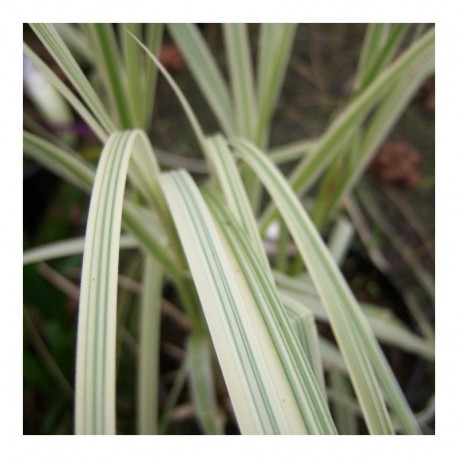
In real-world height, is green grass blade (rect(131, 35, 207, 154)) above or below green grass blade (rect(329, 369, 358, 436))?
above

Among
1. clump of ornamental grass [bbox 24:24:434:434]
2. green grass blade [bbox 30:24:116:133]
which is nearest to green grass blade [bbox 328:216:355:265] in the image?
clump of ornamental grass [bbox 24:24:434:434]

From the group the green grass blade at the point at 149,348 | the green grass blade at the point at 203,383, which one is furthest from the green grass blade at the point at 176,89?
the green grass blade at the point at 203,383

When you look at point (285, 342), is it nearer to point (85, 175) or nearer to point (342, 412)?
point (85, 175)

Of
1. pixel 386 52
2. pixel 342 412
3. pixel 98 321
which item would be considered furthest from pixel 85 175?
pixel 342 412

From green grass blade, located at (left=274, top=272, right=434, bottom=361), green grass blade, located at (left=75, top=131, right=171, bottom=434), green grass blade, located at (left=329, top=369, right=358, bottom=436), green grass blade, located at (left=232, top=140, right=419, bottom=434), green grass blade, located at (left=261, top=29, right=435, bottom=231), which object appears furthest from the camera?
green grass blade, located at (left=329, top=369, right=358, bottom=436)

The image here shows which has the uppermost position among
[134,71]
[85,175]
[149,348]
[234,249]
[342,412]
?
[134,71]

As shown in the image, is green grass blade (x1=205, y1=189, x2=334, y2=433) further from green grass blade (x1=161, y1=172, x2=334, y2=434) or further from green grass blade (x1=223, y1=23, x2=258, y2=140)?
green grass blade (x1=223, y1=23, x2=258, y2=140)
